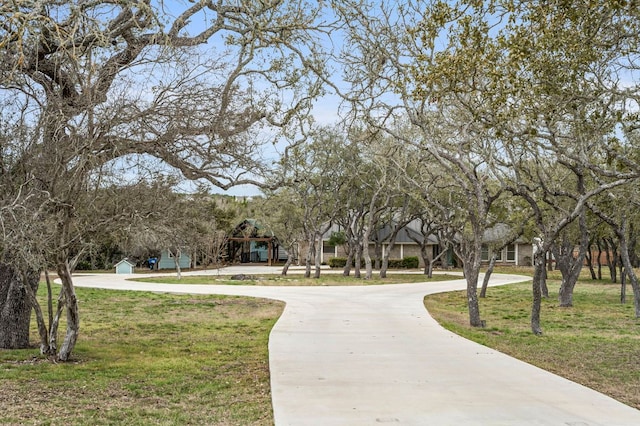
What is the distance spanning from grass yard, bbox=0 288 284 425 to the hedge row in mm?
37353

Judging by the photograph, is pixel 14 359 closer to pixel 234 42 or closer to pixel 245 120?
pixel 245 120

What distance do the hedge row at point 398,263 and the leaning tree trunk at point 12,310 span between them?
4297 cm

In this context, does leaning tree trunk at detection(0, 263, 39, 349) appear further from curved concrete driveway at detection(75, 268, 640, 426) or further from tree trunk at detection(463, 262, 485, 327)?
tree trunk at detection(463, 262, 485, 327)

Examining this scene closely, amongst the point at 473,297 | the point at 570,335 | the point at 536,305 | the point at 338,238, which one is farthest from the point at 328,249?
the point at 536,305

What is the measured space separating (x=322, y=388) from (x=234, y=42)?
18.2 feet

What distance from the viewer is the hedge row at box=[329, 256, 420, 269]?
53.8 m

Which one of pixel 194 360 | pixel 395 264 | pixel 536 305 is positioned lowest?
pixel 194 360

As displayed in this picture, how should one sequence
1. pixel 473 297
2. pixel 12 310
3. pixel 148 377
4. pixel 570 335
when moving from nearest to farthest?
pixel 148 377
pixel 12 310
pixel 570 335
pixel 473 297

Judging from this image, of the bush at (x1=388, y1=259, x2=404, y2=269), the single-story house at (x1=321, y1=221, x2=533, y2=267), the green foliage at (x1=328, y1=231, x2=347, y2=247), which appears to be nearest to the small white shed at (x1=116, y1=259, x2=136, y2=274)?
the green foliage at (x1=328, y1=231, x2=347, y2=247)

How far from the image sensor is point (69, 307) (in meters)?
9.48

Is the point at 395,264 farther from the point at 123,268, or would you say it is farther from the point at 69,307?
the point at 69,307

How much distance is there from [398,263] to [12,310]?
44885mm

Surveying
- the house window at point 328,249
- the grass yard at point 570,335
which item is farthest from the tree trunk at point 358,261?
the house window at point 328,249

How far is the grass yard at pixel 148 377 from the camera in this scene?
6.77 meters
